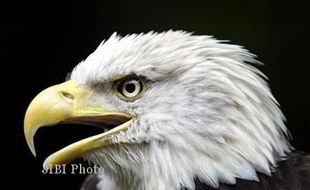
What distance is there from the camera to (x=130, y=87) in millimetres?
1991

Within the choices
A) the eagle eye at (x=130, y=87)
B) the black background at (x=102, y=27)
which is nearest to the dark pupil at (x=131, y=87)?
the eagle eye at (x=130, y=87)

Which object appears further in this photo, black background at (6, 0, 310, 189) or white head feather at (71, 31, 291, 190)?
black background at (6, 0, 310, 189)

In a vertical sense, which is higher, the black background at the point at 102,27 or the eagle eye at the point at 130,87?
the black background at the point at 102,27

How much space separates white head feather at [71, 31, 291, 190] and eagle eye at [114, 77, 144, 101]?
0.9 inches

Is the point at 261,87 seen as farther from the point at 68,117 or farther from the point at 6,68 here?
the point at 6,68

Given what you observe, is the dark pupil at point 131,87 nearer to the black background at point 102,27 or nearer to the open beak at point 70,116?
the open beak at point 70,116

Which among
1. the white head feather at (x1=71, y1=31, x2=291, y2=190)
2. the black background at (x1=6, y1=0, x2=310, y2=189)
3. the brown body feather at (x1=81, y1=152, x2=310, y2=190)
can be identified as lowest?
the brown body feather at (x1=81, y1=152, x2=310, y2=190)

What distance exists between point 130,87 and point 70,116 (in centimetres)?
19

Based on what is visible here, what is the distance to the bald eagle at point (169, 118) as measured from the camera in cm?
194

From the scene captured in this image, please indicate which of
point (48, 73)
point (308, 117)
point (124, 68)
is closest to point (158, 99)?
point (124, 68)

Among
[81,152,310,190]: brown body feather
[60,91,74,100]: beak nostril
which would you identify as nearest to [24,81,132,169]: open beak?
[60,91,74,100]: beak nostril

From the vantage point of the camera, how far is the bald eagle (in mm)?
1944

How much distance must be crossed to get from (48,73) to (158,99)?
55.9 inches

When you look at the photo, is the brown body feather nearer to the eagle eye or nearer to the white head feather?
the white head feather
